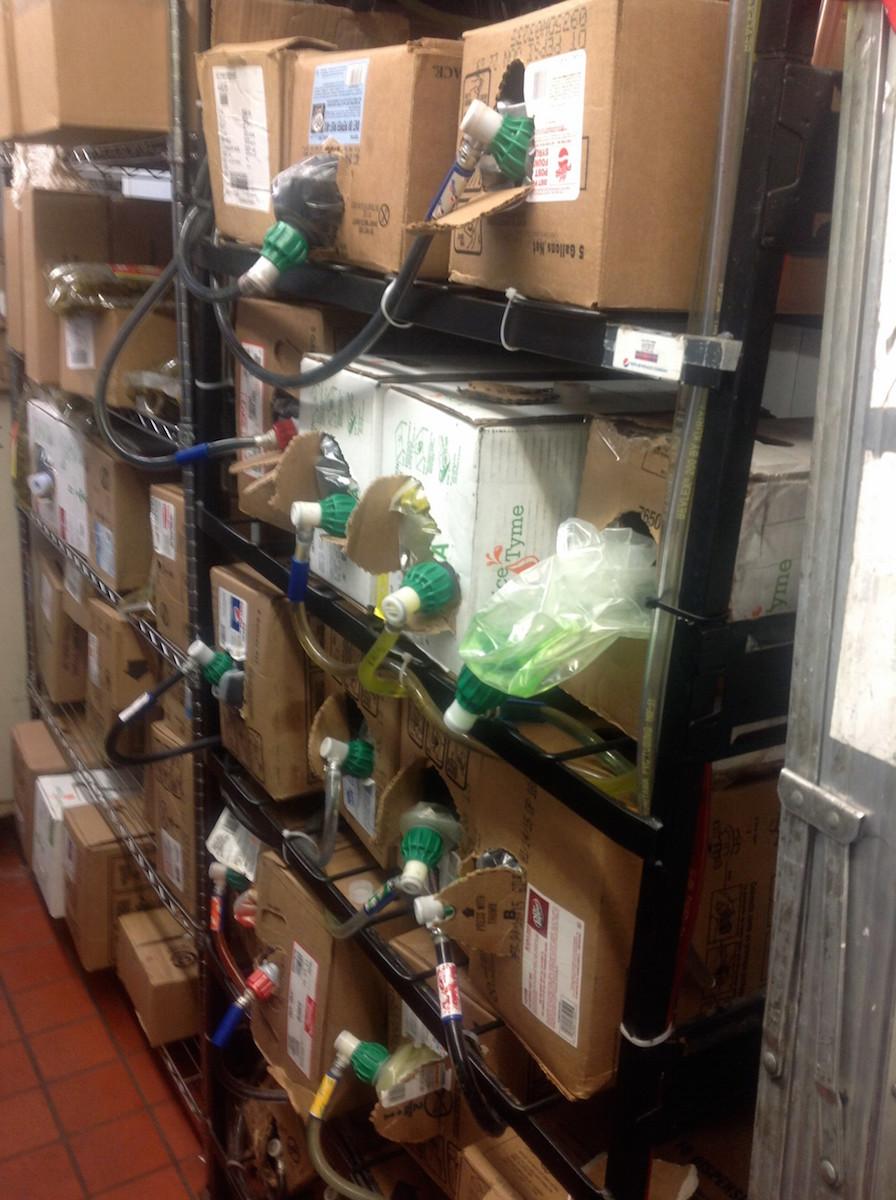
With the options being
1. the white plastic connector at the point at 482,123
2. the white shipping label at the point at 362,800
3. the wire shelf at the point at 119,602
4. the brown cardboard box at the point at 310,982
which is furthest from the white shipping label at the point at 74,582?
the white plastic connector at the point at 482,123

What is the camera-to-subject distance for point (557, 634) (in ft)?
2.84

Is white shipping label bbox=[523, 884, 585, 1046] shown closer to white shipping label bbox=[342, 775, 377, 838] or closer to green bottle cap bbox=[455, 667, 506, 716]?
green bottle cap bbox=[455, 667, 506, 716]

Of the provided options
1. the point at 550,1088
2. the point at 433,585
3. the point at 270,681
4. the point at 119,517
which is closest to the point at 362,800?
the point at 270,681

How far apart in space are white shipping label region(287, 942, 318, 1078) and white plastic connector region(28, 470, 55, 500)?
142cm

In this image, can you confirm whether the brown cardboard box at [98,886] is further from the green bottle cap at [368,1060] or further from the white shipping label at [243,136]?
the white shipping label at [243,136]

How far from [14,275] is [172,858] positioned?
4.51 ft

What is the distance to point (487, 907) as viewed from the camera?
40.8 inches

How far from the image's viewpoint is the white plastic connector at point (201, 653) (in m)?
1.61

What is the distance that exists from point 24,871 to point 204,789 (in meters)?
1.48

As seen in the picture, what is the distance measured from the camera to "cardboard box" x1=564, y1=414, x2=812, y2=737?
0.80 metres

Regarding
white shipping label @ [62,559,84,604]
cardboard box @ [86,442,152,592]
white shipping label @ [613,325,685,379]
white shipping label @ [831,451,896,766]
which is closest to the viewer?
white shipping label @ [831,451,896,766]

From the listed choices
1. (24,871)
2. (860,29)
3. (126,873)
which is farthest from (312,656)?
(24,871)

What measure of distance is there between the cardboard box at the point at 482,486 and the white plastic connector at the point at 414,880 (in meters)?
0.26

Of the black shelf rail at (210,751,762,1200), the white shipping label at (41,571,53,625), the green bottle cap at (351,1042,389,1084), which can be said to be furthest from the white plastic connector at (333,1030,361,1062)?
the white shipping label at (41,571,53,625)
